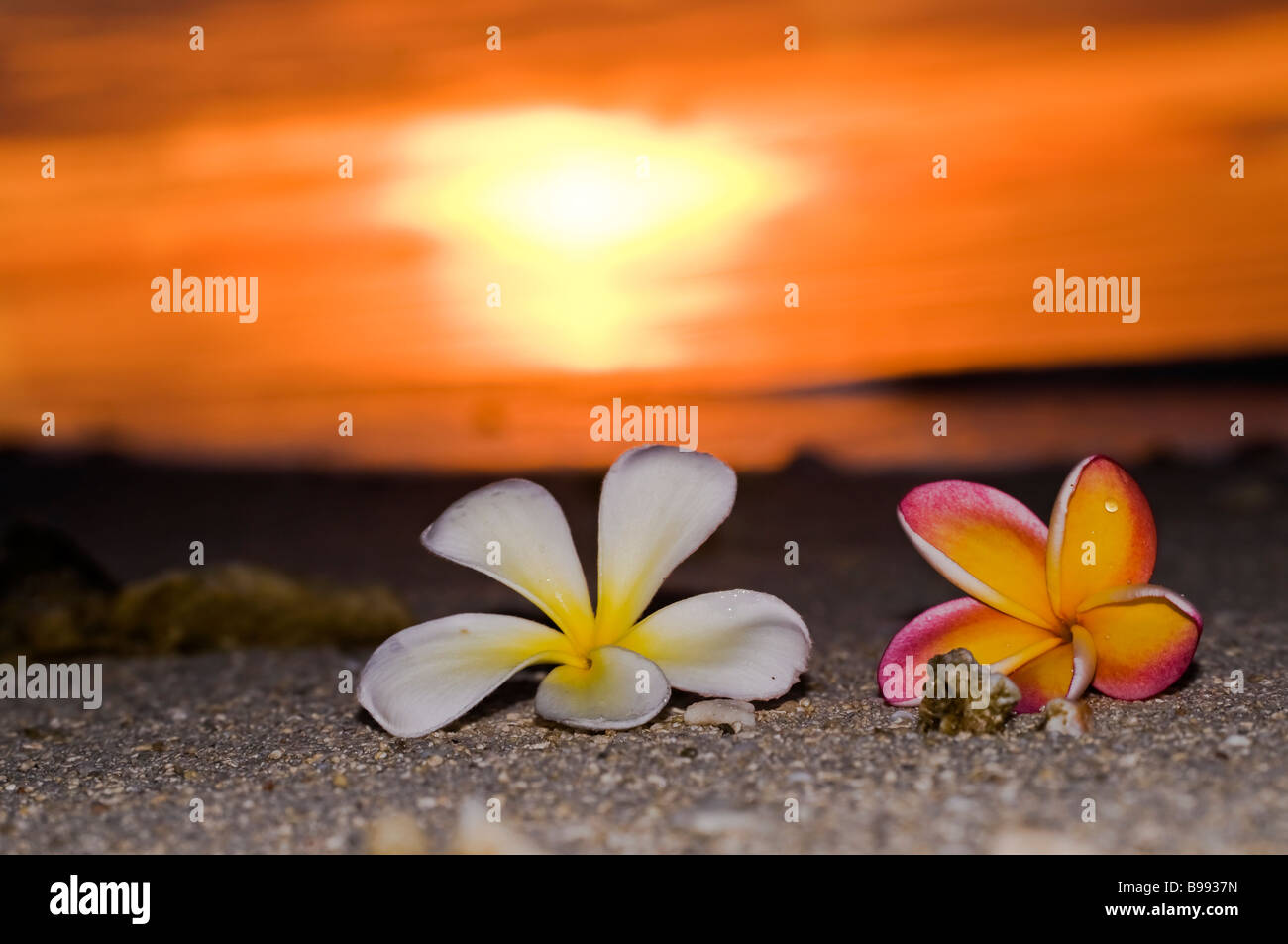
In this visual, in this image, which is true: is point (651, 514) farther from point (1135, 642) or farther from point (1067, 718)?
point (1135, 642)

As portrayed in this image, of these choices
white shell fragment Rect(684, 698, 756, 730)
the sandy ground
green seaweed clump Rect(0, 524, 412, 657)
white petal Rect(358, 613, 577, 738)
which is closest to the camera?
the sandy ground

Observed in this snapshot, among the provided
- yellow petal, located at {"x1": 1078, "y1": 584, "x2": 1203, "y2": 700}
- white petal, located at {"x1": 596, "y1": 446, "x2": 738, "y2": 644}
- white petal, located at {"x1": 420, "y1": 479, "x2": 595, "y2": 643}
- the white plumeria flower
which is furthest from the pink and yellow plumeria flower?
white petal, located at {"x1": 420, "y1": 479, "x2": 595, "y2": 643}

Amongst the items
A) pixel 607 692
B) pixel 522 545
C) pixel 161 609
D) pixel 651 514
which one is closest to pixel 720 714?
pixel 607 692

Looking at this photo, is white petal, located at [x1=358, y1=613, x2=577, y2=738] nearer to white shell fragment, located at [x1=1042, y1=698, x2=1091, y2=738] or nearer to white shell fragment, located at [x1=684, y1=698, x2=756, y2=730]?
white shell fragment, located at [x1=684, y1=698, x2=756, y2=730]

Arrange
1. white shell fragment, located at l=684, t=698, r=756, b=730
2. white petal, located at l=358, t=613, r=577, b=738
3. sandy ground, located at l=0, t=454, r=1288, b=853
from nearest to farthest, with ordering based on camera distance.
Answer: sandy ground, located at l=0, t=454, r=1288, b=853, white petal, located at l=358, t=613, r=577, b=738, white shell fragment, located at l=684, t=698, r=756, b=730

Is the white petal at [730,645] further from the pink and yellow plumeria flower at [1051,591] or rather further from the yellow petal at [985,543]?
the yellow petal at [985,543]
